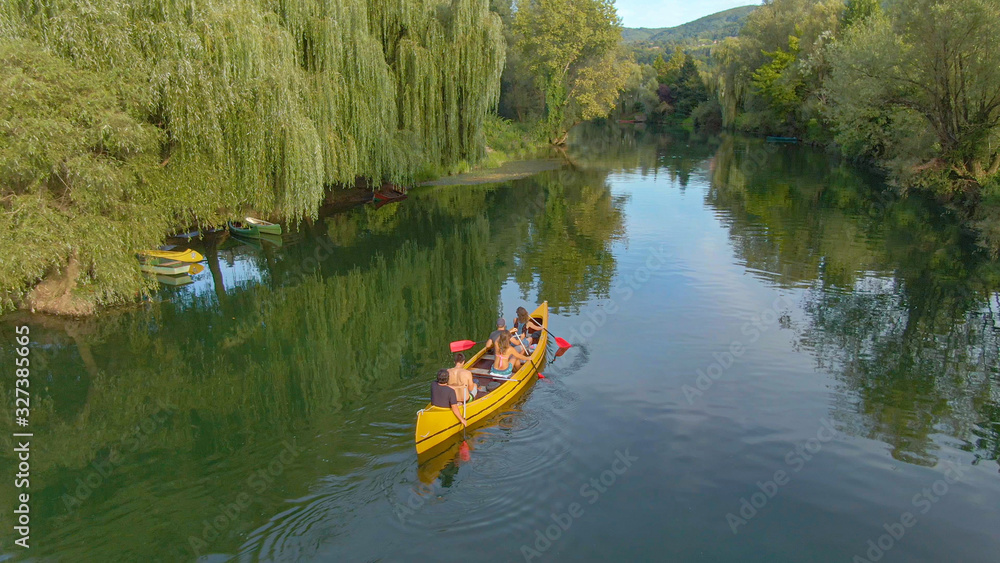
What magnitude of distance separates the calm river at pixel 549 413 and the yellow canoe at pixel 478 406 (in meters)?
0.26

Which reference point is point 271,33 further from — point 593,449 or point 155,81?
point 593,449

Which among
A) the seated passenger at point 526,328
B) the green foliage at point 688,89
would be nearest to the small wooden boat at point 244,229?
the seated passenger at point 526,328

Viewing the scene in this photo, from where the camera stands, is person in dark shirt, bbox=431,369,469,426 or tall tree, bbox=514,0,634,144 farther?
tall tree, bbox=514,0,634,144

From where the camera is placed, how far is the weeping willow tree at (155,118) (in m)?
13.0

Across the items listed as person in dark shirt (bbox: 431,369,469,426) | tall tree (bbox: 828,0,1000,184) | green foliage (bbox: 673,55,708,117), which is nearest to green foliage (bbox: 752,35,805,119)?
tall tree (bbox: 828,0,1000,184)

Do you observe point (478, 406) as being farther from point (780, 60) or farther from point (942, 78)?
point (780, 60)

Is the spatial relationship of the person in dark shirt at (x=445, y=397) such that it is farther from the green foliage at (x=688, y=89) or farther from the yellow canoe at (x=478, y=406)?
the green foliage at (x=688, y=89)

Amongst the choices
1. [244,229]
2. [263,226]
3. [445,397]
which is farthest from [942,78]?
[244,229]

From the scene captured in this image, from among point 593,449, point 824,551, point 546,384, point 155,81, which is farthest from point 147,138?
point 824,551

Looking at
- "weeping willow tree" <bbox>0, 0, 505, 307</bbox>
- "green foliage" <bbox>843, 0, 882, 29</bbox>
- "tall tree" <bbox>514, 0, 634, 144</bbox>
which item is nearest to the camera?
Answer: "weeping willow tree" <bbox>0, 0, 505, 307</bbox>

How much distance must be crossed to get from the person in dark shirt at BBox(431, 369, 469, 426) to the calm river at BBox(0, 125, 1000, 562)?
2.04ft

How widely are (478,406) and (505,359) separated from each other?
5.51 feet

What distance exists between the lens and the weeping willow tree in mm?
12953

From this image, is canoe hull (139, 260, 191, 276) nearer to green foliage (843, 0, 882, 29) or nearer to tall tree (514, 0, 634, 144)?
tall tree (514, 0, 634, 144)
